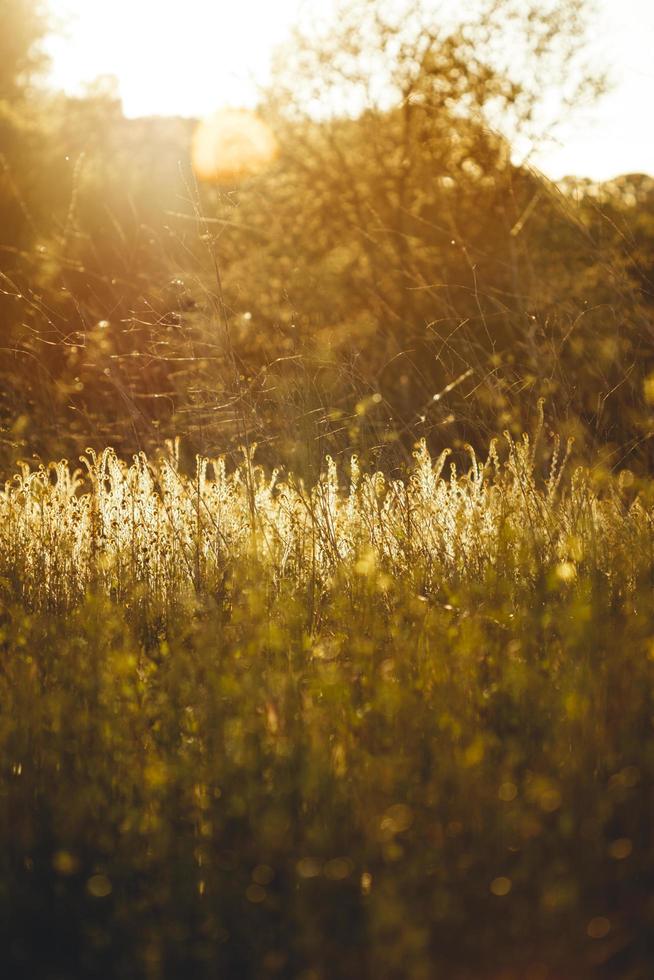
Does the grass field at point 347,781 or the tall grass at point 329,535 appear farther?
the tall grass at point 329,535

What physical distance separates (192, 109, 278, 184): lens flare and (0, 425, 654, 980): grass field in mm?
11322

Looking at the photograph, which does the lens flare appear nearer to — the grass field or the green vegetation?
the green vegetation

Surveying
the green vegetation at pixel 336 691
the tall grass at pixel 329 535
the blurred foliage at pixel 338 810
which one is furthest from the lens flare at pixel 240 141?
the blurred foliage at pixel 338 810

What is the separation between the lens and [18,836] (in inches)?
101

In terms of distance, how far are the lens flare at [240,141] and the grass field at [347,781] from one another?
1132cm

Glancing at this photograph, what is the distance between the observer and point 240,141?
647 inches

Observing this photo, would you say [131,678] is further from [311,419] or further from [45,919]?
[311,419]

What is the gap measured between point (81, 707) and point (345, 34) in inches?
640

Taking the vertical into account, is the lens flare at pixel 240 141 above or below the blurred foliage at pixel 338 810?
above

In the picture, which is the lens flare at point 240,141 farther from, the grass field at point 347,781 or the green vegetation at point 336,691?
the grass field at point 347,781

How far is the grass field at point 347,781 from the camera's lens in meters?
2.21

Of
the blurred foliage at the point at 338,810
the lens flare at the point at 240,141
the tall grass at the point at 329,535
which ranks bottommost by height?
the blurred foliage at the point at 338,810

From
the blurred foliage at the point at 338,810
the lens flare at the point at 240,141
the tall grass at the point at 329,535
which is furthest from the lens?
the lens flare at the point at 240,141

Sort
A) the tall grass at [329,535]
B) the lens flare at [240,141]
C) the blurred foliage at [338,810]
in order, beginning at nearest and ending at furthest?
1. the blurred foliage at [338,810]
2. the tall grass at [329,535]
3. the lens flare at [240,141]
